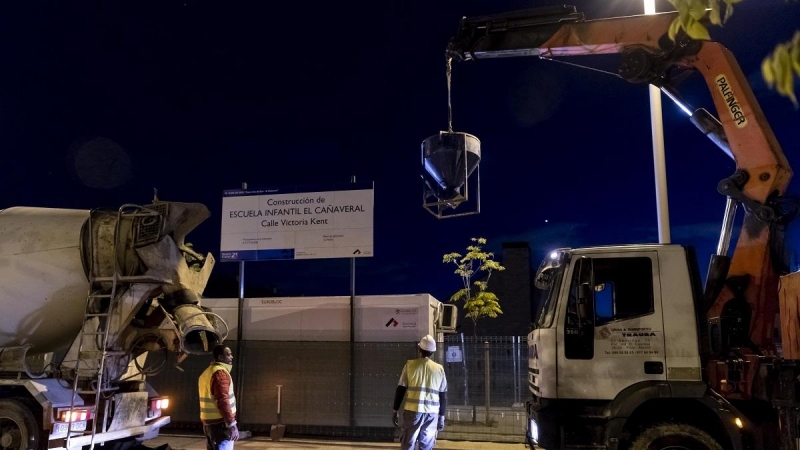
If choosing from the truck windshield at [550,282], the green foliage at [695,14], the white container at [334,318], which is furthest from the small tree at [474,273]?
the green foliage at [695,14]

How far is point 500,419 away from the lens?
37.0 ft

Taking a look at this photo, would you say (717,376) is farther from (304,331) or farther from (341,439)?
(304,331)

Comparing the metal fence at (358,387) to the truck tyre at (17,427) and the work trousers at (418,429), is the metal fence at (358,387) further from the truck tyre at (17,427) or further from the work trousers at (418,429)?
the truck tyre at (17,427)

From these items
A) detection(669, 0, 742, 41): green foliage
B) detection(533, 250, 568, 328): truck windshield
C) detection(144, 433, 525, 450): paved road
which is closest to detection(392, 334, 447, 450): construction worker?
detection(533, 250, 568, 328): truck windshield

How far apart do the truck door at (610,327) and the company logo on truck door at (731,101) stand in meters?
1.96

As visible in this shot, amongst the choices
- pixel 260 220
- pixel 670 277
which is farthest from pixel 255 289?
pixel 670 277

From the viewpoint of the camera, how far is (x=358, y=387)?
11.7 metres

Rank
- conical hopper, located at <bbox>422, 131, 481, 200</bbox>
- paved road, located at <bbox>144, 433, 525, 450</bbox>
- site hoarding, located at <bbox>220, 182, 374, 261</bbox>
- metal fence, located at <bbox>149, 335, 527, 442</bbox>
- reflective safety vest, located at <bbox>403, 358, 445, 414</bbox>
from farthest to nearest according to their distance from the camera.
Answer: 1. site hoarding, located at <bbox>220, 182, 374, 261</bbox>
2. metal fence, located at <bbox>149, 335, 527, 442</bbox>
3. paved road, located at <bbox>144, 433, 525, 450</bbox>
4. conical hopper, located at <bbox>422, 131, 481, 200</bbox>
5. reflective safety vest, located at <bbox>403, 358, 445, 414</bbox>

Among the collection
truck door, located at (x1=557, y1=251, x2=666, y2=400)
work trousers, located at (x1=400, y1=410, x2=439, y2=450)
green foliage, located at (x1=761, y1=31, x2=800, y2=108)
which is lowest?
work trousers, located at (x1=400, y1=410, x2=439, y2=450)

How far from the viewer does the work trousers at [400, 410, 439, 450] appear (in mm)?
7129

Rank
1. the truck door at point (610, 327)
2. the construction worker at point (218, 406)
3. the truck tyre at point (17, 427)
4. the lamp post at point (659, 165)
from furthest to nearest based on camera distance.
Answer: the lamp post at point (659, 165) < the truck tyre at point (17, 427) < the truck door at point (610, 327) < the construction worker at point (218, 406)

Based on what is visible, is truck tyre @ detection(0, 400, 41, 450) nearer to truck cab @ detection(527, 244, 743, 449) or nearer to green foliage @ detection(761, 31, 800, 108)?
truck cab @ detection(527, 244, 743, 449)

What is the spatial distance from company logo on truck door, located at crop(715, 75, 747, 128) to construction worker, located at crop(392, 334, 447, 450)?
4366 mm

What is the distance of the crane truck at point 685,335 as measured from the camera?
6242mm
